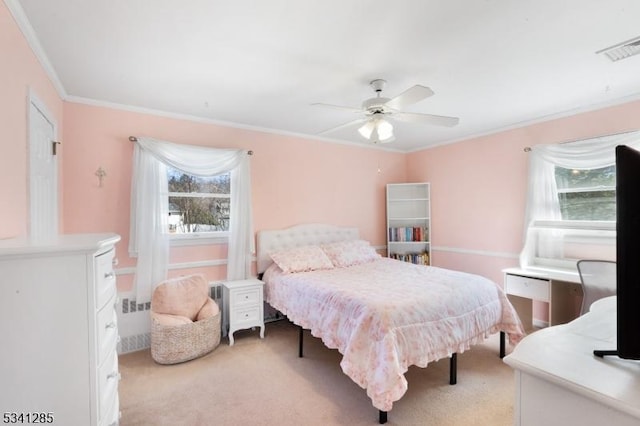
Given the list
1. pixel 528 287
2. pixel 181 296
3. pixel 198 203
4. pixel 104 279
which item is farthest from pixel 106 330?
pixel 528 287

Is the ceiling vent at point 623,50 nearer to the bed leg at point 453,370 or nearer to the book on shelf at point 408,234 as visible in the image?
the bed leg at point 453,370

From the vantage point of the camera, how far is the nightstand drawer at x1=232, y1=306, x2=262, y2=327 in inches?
130

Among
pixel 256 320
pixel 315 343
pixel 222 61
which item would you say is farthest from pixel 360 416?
pixel 222 61

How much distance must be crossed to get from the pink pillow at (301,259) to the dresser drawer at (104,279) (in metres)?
2.08

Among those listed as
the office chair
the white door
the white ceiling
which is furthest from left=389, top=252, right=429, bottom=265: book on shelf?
the white door

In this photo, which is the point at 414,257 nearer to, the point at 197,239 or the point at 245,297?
the point at 245,297

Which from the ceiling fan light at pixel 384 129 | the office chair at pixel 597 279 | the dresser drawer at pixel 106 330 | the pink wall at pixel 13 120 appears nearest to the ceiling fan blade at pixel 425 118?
the ceiling fan light at pixel 384 129

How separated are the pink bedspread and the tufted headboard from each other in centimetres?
71

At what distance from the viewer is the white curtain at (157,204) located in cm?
312

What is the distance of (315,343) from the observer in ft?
11.0

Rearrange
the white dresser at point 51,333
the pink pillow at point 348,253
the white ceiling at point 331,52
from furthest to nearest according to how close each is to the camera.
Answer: the pink pillow at point 348,253 → the white ceiling at point 331,52 → the white dresser at point 51,333

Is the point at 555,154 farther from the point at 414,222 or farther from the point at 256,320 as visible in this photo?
the point at 256,320

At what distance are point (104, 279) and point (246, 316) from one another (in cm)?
217

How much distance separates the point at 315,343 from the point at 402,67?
2877 millimetres
